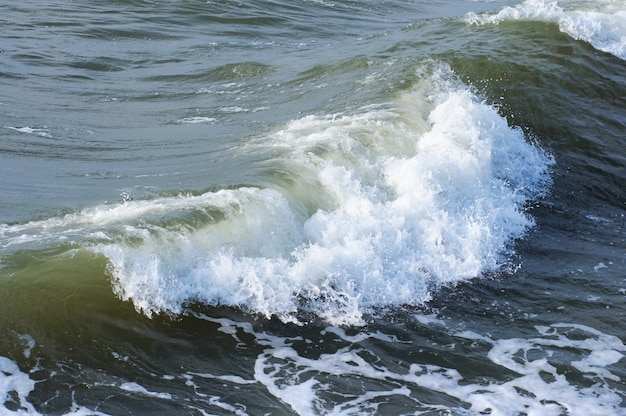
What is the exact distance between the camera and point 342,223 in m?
9.30

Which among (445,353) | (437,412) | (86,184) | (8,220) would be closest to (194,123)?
(86,184)

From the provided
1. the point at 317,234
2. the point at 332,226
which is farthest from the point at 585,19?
the point at 317,234

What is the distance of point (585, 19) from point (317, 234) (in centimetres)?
1111

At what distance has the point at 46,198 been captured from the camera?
31.9 ft

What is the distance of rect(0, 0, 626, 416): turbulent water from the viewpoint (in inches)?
280

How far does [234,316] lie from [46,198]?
298 cm

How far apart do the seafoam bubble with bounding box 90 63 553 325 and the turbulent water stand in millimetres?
28

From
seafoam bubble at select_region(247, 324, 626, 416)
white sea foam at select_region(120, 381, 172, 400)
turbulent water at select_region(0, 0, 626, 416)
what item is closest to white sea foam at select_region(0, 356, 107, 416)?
turbulent water at select_region(0, 0, 626, 416)

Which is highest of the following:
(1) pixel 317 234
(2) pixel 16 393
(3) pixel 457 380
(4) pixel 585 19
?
(4) pixel 585 19

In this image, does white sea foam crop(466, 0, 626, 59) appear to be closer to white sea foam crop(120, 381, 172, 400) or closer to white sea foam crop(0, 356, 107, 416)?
white sea foam crop(120, 381, 172, 400)

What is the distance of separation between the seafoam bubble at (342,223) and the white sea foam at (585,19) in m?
5.88

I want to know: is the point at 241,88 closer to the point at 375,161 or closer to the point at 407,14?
the point at 375,161

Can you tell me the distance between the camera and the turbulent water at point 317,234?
711 cm

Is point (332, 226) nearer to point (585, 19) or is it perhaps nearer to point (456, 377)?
point (456, 377)
